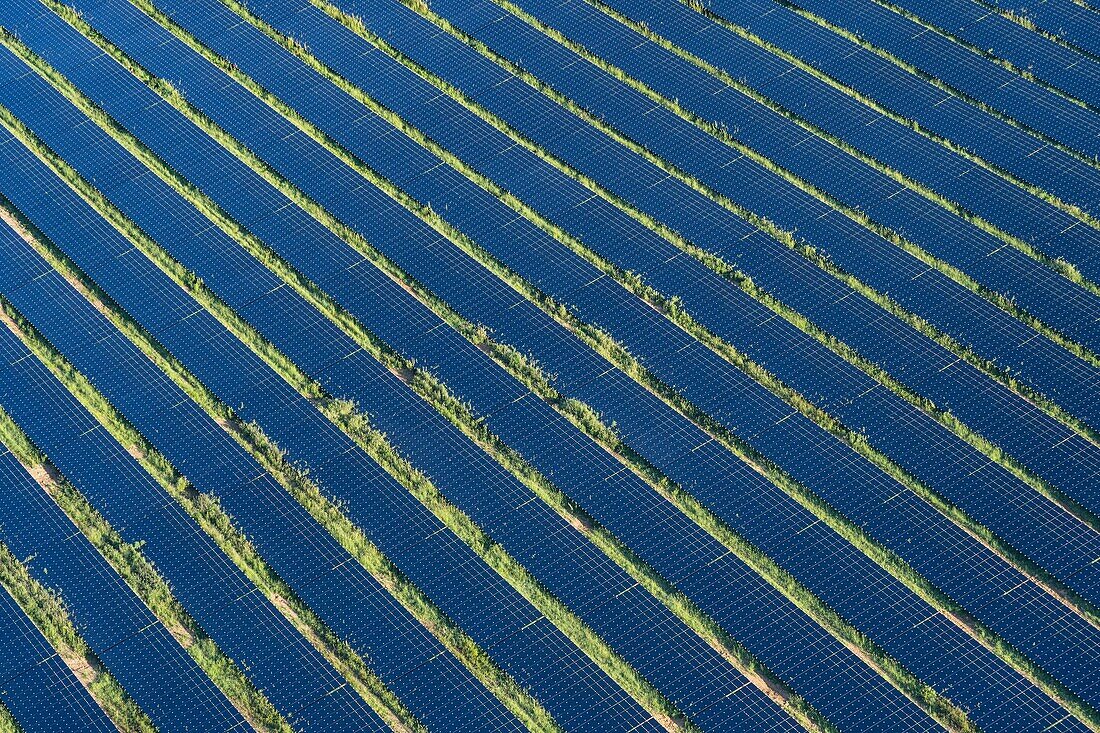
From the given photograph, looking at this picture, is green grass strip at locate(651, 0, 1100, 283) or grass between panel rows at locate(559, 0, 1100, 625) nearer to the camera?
grass between panel rows at locate(559, 0, 1100, 625)

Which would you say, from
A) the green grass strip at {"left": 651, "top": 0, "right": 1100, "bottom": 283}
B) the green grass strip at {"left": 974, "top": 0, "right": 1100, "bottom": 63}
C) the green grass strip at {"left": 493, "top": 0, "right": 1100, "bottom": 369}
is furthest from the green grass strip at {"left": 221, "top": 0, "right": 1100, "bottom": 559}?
the green grass strip at {"left": 974, "top": 0, "right": 1100, "bottom": 63}

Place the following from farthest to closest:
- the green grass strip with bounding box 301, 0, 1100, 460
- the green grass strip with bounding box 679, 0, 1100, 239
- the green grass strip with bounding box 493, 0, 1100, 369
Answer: the green grass strip with bounding box 679, 0, 1100, 239
the green grass strip with bounding box 493, 0, 1100, 369
the green grass strip with bounding box 301, 0, 1100, 460

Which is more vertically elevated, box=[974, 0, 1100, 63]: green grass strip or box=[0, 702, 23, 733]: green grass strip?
box=[0, 702, 23, 733]: green grass strip

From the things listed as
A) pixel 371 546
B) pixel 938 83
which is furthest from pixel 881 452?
pixel 938 83

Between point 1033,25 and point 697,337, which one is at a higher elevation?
point 1033,25

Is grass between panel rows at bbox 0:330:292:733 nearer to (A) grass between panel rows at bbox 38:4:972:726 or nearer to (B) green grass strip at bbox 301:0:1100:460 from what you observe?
(A) grass between panel rows at bbox 38:4:972:726

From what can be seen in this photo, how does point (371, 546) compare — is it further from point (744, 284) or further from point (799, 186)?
point (799, 186)

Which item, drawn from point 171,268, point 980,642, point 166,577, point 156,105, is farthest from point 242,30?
point 980,642

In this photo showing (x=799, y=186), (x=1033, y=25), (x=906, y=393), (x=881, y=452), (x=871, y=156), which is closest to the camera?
(x=881, y=452)

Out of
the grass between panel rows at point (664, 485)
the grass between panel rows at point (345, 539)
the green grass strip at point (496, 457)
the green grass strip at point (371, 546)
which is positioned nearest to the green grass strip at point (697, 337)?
the grass between panel rows at point (664, 485)
